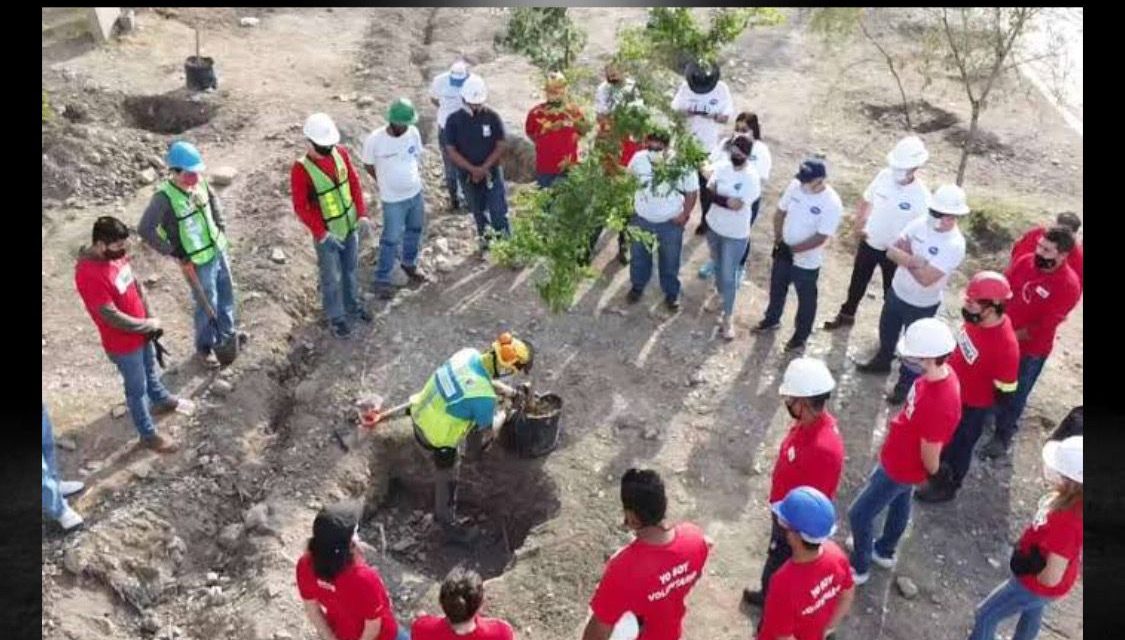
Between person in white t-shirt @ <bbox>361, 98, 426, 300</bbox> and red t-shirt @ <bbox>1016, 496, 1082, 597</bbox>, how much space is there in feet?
17.3

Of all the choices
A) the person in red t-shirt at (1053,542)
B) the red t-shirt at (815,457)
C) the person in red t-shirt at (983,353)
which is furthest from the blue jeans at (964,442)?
the red t-shirt at (815,457)

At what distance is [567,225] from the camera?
671 cm

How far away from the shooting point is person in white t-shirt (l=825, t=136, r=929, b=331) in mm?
7703

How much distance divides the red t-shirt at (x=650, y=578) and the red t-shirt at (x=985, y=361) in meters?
2.62

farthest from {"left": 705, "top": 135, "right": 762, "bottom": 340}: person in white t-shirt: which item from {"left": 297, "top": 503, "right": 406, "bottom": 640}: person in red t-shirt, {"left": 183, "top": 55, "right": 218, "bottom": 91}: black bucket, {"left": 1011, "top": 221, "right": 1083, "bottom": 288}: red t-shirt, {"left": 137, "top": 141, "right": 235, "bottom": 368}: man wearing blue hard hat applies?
{"left": 183, "top": 55, "right": 218, "bottom": 91}: black bucket

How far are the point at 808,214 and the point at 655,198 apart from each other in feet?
→ 3.73

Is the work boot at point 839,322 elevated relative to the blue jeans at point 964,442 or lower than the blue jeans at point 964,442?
lower

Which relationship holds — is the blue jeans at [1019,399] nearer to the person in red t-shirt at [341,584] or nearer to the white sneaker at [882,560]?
the white sneaker at [882,560]

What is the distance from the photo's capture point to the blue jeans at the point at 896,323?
25.2 ft

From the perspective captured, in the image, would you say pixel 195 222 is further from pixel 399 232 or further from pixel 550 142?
Result: pixel 550 142

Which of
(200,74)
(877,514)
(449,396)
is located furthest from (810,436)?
(200,74)

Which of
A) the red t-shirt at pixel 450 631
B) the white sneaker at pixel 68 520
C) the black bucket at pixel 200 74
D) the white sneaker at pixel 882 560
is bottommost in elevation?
the white sneaker at pixel 68 520

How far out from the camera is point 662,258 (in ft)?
28.5
